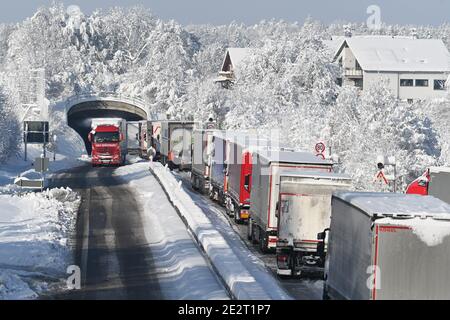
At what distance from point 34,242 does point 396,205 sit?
15614mm

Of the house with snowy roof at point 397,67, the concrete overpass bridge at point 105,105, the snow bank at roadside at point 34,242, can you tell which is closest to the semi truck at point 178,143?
the snow bank at roadside at point 34,242

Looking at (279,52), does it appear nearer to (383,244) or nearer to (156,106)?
(156,106)

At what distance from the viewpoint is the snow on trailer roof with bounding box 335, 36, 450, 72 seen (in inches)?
4471

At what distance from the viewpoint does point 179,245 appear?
28250mm

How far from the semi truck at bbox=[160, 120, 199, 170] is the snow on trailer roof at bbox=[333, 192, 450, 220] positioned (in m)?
41.5

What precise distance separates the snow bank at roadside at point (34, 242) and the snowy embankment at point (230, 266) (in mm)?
4085

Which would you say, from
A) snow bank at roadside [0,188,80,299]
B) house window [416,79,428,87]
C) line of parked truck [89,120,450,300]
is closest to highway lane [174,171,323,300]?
line of parked truck [89,120,450,300]

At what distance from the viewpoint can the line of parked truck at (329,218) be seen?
15344mm

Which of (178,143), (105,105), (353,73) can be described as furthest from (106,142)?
(105,105)

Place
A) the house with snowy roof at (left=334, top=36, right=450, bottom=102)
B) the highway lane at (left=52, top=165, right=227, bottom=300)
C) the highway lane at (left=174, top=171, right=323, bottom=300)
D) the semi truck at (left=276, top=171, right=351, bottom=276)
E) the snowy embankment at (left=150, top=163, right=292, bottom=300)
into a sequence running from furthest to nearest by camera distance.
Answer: the house with snowy roof at (left=334, top=36, right=450, bottom=102), the semi truck at (left=276, top=171, right=351, bottom=276), the highway lane at (left=174, top=171, right=323, bottom=300), the highway lane at (left=52, top=165, right=227, bottom=300), the snowy embankment at (left=150, top=163, right=292, bottom=300)

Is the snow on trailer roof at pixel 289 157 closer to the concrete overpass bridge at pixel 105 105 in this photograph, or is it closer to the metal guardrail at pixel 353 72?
the metal guardrail at pixel 353 72

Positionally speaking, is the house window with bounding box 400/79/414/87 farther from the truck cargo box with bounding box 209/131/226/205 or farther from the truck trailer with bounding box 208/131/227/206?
the truck cargo box with bounding box 209/131/226/205

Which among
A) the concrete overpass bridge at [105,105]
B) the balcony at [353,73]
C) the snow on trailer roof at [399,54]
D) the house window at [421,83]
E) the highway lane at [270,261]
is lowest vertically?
the highway lane at [270,261]
